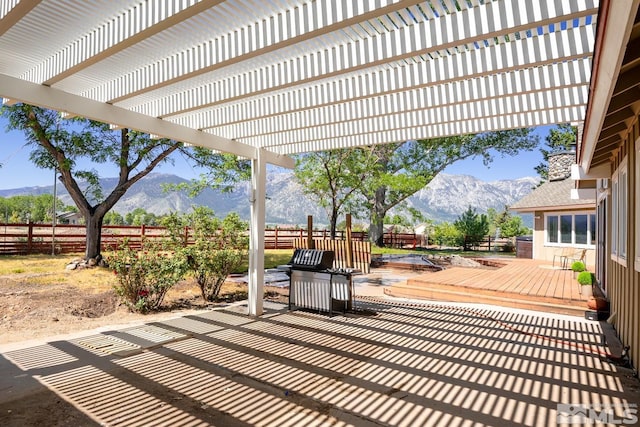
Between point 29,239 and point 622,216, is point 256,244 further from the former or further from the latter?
point 29,239

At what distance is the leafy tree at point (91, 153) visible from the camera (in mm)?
10812

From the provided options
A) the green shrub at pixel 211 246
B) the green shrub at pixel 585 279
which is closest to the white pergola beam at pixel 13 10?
the green shrub at pixel 211 246

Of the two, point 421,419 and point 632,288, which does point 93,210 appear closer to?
point 421,419

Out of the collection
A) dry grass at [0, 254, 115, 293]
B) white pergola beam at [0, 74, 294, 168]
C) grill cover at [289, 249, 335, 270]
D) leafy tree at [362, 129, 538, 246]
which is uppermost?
leafy tree at [362, 129, 538, 246]

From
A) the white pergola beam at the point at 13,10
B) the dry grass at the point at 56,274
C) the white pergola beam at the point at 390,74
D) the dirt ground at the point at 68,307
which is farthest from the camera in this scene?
the dry grass at the point at 56,274

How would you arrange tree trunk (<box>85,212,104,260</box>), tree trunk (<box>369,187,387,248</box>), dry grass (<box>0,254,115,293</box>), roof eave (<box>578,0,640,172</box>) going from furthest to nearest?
tree trunk (<box>369,187,387,248</box>) < tree trunk (<box>85,212,104,260</box>) < dry grass (<box>0,254,115,293</box>) < roof eave (<box>578,0,640,172</box>)

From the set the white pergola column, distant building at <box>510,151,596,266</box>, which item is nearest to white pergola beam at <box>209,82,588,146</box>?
the white pergola column

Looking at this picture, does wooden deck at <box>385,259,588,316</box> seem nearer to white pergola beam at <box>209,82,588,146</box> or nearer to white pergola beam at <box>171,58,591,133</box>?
white pergola beam at <box>209,82,588,146</box>

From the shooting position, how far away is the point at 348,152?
1509 centimetres

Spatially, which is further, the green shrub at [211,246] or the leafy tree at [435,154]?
the leafy tree at [435,154]

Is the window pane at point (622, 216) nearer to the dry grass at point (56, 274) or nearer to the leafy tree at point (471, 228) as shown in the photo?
the dry grass at point (56, 274)

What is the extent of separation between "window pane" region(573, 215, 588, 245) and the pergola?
10.4 metres

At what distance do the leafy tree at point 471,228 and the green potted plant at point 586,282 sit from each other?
62.4 feet

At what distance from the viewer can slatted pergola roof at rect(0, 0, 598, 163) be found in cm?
302
